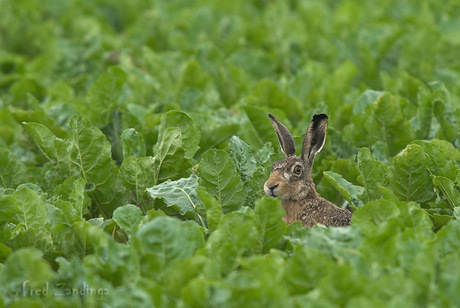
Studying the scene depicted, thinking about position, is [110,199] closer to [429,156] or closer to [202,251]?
[202,251]

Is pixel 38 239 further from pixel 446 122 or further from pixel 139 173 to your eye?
pixel 446 122

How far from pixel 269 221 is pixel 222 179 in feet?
2.44

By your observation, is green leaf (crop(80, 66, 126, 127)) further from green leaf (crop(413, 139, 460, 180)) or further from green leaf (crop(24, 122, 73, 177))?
green leaf (crop(413, 139, 460, 180))

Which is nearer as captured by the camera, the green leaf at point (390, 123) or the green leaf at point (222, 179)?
the green leaf at point (222, 179)

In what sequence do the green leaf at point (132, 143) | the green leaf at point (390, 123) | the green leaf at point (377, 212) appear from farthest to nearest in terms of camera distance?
the green leaf at point (390, 123) → the green leaf at point (132, 143) → the green leaf at point (377, 212)

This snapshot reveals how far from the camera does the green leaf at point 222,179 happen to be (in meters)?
4.48

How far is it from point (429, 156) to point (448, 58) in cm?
376

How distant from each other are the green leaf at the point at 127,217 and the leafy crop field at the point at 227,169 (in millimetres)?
14

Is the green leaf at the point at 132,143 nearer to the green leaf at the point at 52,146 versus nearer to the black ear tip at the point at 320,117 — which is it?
the green leaf at the point at 52,146

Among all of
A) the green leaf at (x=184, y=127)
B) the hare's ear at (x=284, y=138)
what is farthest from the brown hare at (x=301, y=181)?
the green leaf at (x=184, y=127)

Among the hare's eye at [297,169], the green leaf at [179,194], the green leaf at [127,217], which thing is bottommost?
the hare's eye at [297,169]

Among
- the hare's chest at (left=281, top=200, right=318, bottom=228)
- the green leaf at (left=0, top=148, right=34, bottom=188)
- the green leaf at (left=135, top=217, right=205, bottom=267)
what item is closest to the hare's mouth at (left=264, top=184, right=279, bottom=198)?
the hare's chest at (left=281, top=200, right=318, bottom=228)

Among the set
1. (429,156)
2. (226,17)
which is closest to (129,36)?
(226,17)

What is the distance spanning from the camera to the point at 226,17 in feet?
31.8
